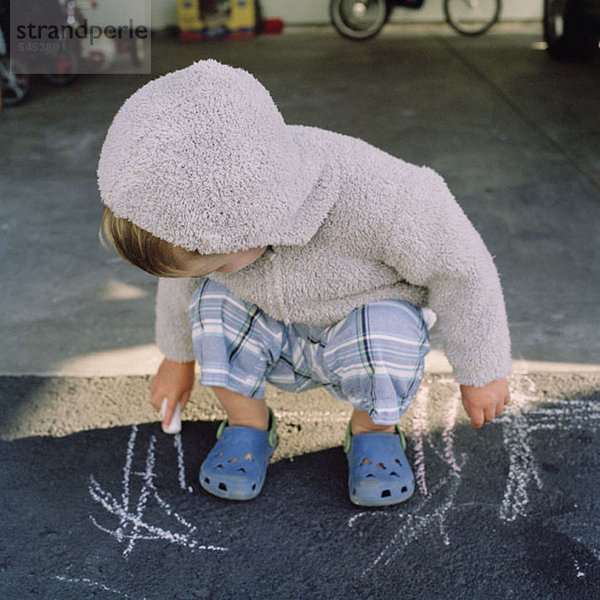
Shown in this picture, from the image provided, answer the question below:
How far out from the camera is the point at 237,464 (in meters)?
1.59

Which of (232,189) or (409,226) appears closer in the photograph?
(232,189)

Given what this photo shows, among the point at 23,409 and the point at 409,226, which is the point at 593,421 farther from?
the point at 23,409

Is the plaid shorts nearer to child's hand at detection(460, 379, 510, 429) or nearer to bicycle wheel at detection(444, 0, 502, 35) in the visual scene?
child's hand at detection(460, 379, 510, 429)

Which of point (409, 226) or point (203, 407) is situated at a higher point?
point (409, 226)

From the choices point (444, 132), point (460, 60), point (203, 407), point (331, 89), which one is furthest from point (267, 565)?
point (460, 60)

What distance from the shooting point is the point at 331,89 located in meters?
4.69

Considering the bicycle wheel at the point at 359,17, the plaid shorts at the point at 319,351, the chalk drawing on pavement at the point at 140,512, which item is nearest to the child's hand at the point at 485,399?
the plaid shorts at the point at 319,351

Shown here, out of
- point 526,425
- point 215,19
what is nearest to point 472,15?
point 215,19

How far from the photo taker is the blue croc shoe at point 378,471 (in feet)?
5.05

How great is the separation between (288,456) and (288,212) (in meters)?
0.68

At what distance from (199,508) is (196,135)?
0.80m

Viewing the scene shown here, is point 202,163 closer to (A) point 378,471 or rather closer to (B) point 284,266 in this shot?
(B) point 284,266

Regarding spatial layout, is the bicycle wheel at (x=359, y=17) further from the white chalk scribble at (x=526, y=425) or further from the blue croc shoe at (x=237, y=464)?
the blue croc shoe at (x=237, y=464)

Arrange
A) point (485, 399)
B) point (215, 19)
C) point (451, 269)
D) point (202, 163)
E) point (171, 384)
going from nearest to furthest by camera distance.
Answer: point (202, 163) < point (451, 269) < point (485, 399) < point (171, 384) < point (215, 19)
